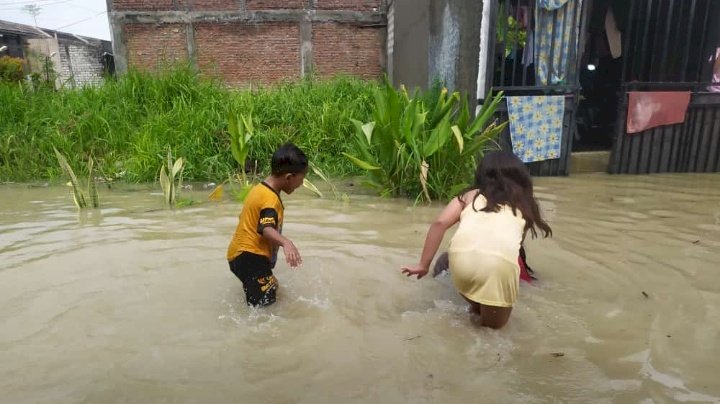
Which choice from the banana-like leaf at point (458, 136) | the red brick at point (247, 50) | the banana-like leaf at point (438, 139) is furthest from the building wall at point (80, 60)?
the banana-like leaf at point (458, 136)

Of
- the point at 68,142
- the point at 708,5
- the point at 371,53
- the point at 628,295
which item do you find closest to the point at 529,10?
the point at 708,5

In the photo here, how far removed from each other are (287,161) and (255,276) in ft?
2.09

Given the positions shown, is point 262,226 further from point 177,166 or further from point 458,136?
point 177,166

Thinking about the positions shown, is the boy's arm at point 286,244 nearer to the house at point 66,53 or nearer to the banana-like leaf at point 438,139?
the banana-like leaf at point 438,139

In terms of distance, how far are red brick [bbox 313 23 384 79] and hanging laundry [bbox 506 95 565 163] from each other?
777 centimetres

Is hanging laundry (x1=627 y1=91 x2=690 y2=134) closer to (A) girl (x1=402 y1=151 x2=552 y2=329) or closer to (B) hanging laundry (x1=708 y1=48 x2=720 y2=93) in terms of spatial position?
(B) hanging laundry (x1=708 y1=48 x2=720 y2=93)

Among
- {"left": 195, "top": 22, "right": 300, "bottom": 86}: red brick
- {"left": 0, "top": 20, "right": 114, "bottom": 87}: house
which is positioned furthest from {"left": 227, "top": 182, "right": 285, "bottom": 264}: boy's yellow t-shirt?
{"left": 0, "top": 20, "right": 114, "bottom": 87}: house

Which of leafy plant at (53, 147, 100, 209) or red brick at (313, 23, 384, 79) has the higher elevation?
red brick at (313, 23, 384, 79)

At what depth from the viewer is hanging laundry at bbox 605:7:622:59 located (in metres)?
7.05

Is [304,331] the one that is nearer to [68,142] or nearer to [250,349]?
[250,349]

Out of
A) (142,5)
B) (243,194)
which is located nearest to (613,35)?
(243,194)

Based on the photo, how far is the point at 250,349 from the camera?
228 cm

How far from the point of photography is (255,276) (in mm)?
2633

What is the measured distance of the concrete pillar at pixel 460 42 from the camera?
5.89 metres
